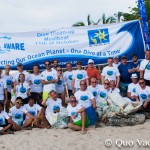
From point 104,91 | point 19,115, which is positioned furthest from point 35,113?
point 104,91

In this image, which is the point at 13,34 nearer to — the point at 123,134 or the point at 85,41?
the point at 85,41

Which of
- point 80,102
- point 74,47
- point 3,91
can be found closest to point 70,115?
point 80,102

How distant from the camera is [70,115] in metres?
8.28

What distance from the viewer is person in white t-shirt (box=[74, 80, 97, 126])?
8.43 meters

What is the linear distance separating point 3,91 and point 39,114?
4.19 feet

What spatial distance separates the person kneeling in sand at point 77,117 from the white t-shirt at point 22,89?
52.6 inches

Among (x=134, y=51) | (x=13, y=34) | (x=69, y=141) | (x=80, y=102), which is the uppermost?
(x=13, y=34)

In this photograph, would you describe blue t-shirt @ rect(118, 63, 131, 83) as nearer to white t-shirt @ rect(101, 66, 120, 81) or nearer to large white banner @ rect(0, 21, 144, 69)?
white t-shirt @ rect(101, 66, 120, 81)

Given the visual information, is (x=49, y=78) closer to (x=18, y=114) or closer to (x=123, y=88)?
(x=18, y=114)

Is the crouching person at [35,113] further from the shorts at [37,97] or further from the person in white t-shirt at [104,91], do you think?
the person in white t-shirt at [104,91]

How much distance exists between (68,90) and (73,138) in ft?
7.67

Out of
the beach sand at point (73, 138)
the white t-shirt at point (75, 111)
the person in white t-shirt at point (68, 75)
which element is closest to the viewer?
the beach sand at point (73, 138)

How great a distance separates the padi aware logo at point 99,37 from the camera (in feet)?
35.1

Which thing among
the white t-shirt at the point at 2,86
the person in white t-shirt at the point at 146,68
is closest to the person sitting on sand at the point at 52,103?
the white t-shirt at the point at 2,86
